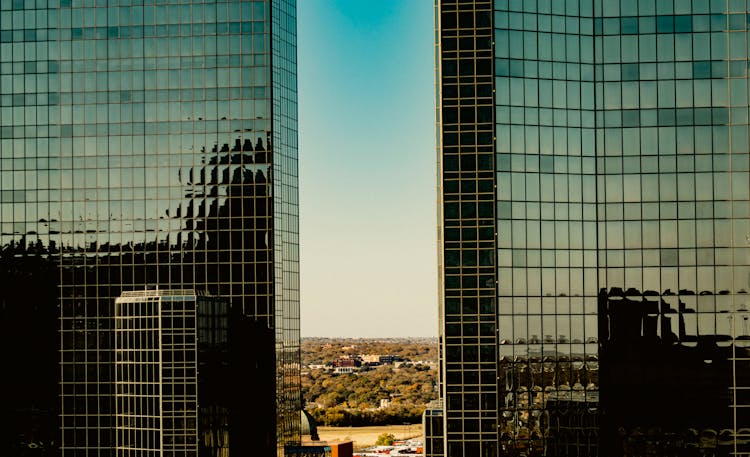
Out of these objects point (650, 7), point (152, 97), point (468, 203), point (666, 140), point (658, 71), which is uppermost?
point (650, 7)

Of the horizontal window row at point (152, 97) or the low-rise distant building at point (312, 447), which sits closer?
the horizontal window row at point (152, 97)

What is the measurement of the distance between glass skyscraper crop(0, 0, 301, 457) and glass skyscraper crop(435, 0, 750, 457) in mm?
21426

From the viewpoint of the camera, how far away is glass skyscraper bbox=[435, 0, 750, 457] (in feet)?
300

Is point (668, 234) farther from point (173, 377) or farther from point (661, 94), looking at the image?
point (173, 377)

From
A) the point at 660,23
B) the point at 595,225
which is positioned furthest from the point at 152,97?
the point at 660,23

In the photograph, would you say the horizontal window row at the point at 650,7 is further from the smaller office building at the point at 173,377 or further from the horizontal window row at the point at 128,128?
the smaller office building at the point at 173,377

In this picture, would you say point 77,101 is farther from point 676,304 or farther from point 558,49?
point 676,304

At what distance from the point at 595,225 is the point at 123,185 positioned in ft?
161

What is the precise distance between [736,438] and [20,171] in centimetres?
7811

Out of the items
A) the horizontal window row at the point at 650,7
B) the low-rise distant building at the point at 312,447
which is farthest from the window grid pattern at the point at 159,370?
the horizontal window row at the point at 650,7

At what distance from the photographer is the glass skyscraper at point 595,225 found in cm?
9131

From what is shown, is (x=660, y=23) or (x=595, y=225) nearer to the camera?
(x=595, y=225)

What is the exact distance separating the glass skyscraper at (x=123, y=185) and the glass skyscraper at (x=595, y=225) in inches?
844

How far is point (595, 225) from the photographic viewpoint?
9400 cm
